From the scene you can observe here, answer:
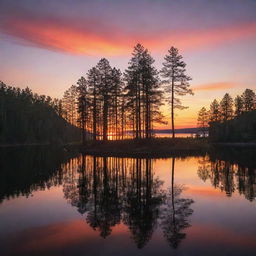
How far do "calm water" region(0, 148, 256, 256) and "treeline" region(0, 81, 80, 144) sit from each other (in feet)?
276

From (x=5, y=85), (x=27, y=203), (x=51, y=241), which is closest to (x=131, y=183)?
(x=27, y=203)

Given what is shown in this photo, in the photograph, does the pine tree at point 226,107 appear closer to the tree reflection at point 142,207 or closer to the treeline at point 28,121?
the treeline at point 28,121

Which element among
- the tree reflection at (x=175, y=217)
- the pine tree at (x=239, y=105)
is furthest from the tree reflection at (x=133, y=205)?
the pine tree at (x=239, y=105)

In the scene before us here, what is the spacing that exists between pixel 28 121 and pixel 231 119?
83.5 m

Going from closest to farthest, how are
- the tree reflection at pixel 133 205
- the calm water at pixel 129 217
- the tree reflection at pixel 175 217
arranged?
the calm water at pixel 129 217
the tree reflection at pixel 175 217
the tree reflection at pixel 133 205

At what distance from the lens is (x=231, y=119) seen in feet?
303

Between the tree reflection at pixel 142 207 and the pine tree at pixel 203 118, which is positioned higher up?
the pine tree at pixel 203 118

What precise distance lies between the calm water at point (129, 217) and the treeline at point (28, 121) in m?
84.0

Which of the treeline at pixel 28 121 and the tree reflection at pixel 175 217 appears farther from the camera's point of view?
the treeline at pixel 28 121

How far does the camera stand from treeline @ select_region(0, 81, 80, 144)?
95.0 m

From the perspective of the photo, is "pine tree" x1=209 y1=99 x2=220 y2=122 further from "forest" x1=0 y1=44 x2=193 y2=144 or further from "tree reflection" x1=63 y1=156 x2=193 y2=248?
"tree reflection" x1=63 y1=156 x2=193 y2=248

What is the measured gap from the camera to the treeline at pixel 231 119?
84688 mm

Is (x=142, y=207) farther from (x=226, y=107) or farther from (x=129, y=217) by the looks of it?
(x=226, y=107)

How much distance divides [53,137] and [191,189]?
10123cm
